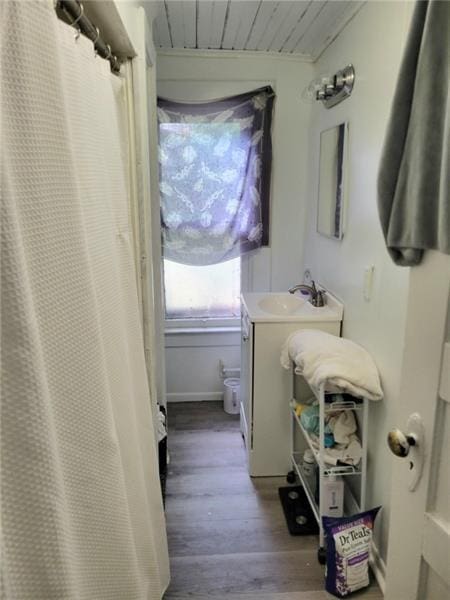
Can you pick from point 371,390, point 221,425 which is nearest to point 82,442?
point 371,390

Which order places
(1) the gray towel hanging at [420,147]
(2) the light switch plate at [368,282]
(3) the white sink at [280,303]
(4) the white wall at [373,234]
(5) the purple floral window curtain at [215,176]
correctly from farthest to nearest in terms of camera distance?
(5) the purple floral window curtain at [215,176], (3) the white sink at [280,303], (2) the light switch plate at [368,282], (4) the white wall at [373,234], (1) the gray towel hanging at [420,147]

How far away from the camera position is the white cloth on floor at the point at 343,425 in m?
1.95

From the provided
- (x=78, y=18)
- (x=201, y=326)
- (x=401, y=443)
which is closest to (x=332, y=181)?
(x=201, y=326)

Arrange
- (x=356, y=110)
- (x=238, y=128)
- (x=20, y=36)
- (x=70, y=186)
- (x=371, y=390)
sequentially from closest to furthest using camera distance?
(x=20, y=36) < (x=70, y=186) < (x=371, y=390) < (x=356, y=110) < (x=238, y=128)

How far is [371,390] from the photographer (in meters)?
1.78

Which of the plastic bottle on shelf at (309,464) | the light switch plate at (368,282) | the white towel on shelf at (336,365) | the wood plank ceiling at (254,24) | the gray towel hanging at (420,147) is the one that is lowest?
the plastic bottle on shelf at (309,464)

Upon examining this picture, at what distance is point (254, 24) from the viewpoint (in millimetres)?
2369

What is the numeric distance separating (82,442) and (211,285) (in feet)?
8.04

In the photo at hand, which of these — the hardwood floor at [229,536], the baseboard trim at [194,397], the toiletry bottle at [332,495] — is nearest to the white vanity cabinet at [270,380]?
the hardwood floor at [229,536]

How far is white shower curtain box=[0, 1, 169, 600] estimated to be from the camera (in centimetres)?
63

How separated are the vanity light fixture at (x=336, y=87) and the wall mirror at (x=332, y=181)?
0.14m

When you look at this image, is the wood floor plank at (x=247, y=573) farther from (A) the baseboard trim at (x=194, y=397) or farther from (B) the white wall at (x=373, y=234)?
(A) the baseboard trim at (x=194, y=397)

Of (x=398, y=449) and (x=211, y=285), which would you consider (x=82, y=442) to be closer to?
(x=398, y=449)

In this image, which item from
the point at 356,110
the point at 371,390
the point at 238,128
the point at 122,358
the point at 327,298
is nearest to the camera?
the point at 122,358
